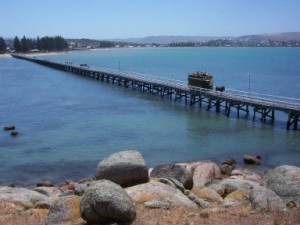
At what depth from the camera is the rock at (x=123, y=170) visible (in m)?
15.6

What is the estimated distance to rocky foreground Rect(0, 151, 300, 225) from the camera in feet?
40.6

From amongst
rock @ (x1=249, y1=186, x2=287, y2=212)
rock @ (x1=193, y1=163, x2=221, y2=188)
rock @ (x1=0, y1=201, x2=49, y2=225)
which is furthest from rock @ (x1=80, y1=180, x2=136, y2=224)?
rock @ (x1=193, y1=163, x2=221, y2=188)

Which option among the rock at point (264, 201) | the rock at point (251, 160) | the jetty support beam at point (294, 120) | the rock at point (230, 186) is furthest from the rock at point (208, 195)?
the jetty support beam at point (294, 120)

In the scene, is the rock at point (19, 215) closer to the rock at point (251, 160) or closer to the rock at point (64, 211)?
the rock at point (64, 211)

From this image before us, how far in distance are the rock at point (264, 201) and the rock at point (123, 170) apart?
149 inches

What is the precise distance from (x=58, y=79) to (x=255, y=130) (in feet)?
193

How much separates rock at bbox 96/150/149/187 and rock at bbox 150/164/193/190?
6.45 ft

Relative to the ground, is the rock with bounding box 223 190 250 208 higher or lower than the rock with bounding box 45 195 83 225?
lower

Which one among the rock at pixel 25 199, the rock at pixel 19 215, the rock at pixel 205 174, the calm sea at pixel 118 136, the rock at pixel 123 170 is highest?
the rock at pixel 123 170

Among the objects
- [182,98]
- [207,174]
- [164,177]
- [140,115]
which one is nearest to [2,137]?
[140,115]

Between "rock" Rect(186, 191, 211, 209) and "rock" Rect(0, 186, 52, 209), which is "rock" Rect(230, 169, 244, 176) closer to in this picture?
"rock" Rect(186, 191, 211, 209)

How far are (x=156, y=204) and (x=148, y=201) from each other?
38 centimetres

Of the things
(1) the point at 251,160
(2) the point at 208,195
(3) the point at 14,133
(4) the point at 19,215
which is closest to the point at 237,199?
(2) the point at 208,195

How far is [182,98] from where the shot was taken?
59.6 meters
